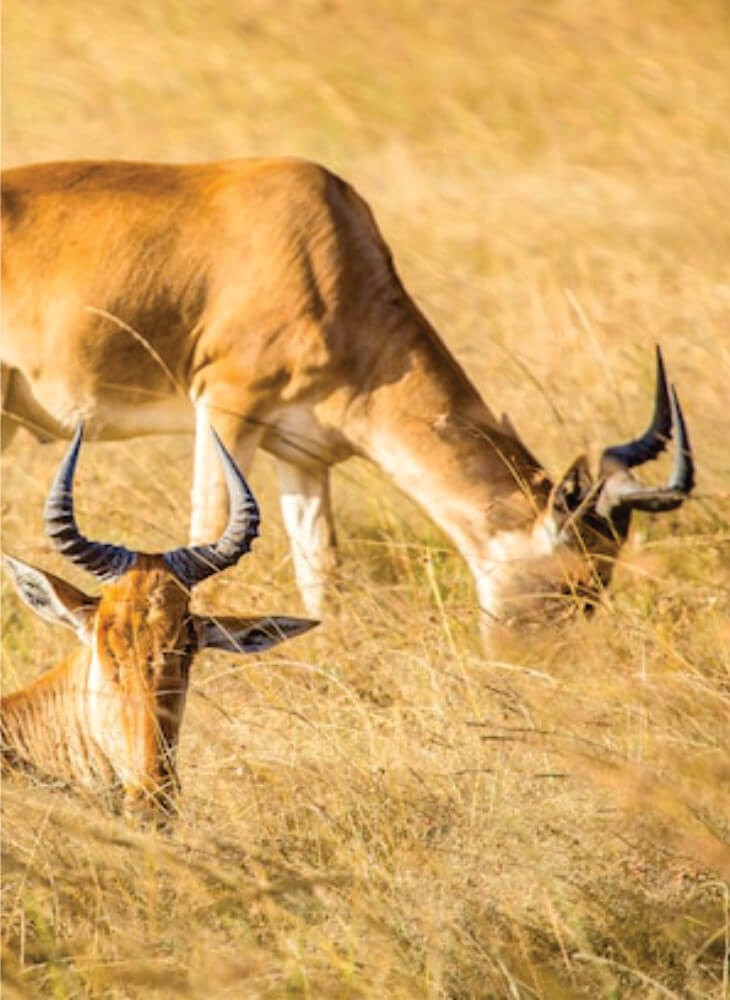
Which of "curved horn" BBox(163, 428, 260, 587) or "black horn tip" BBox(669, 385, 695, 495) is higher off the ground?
"curved horn" BBox(163, 428, 260, 587)

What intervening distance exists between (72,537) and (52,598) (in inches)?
10.6

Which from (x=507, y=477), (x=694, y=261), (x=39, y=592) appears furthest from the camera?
(x=694, y=261)

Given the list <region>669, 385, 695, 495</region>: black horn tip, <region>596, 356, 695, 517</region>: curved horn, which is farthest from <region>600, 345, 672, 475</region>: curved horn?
<region>669, 385, 695, 495</region>: black horn tip

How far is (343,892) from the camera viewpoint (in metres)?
5.65

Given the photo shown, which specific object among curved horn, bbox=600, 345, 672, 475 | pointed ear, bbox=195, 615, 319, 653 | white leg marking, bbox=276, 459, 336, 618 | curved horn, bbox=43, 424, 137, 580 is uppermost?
curved horn, bbox=43, 424, 137, 580

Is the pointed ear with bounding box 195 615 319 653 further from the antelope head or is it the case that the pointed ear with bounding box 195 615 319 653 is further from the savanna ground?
the antelope head

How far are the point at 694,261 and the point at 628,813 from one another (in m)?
6.99

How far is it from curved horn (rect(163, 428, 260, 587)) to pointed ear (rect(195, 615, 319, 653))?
13 cm

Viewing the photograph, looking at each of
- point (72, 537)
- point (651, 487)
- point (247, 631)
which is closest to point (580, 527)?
point (651, 487)

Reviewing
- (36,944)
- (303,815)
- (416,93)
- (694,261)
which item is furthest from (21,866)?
(416,93)

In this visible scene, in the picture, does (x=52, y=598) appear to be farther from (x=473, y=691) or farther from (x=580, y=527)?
(x=580, y=527)

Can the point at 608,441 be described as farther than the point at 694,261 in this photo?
No

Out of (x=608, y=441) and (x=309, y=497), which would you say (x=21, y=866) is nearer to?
(x=309, y=497)

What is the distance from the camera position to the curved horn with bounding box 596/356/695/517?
27.0ft
